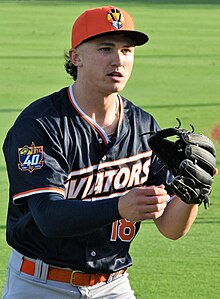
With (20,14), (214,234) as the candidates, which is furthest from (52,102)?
(20,14)

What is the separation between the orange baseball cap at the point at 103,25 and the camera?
442 centimetres

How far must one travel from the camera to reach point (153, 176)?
4801mm

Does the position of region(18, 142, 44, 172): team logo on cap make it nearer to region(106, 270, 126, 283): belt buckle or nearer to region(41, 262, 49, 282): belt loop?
region(41, 262, 49, 282): belt loop

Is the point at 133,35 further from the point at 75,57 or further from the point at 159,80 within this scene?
the point at 159,80

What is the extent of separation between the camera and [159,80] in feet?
45.9

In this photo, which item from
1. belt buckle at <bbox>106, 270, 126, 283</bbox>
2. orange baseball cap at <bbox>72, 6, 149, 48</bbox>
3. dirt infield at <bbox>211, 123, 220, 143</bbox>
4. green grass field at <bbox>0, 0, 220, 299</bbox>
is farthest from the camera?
dirt infield at <bbox>211, 123, 220, 143</bbox>

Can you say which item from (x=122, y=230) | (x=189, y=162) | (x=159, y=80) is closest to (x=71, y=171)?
(x=122, y=230)

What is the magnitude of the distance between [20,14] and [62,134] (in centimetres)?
1696

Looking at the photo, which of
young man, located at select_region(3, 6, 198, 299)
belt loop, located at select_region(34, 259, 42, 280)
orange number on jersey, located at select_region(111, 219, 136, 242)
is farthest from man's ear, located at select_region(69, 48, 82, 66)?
belt loop, located at select_region(34, 259, 42, 280)

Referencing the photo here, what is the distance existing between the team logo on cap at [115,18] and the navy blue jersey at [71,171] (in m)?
0.42

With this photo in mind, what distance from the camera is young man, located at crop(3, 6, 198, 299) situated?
4.36m

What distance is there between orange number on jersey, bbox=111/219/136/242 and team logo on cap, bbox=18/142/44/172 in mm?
514

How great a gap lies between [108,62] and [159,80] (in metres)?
9.59

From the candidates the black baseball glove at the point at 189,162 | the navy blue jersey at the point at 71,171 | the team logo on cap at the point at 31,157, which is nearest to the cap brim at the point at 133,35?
the navy blue jersey at the point at 71,171
